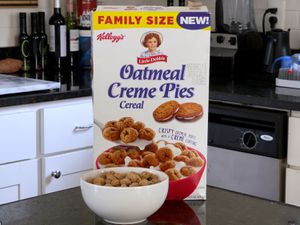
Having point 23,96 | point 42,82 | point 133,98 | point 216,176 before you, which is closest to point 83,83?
point 42,82

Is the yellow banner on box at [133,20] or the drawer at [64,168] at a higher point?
the yellow banner on box at [133,20]

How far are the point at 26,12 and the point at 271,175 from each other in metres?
1.51

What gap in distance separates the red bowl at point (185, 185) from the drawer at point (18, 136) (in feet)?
4.72

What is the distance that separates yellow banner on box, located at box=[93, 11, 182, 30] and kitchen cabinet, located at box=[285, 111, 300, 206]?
144cm

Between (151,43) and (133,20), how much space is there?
6cm

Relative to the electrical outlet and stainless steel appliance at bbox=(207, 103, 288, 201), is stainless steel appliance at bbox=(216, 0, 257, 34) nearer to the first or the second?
the electrical outlet

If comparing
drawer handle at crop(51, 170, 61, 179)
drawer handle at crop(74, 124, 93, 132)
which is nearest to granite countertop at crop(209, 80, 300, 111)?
drawer handle at crop(74, 124, 93, 132)

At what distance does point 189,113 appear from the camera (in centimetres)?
139

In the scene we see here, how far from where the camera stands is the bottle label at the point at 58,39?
11.2ft

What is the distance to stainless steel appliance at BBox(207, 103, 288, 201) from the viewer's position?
109 inches

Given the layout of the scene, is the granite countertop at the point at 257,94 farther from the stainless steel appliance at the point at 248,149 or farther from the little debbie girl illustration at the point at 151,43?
the little debbie girl illustration at the point at 151,43

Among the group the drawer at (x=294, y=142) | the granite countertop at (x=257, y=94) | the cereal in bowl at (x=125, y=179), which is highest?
the cereal in bowl at (x=125, y=179)

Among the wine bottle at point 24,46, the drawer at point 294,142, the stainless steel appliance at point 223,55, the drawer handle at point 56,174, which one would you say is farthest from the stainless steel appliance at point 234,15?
the drawer handle at point 56,174

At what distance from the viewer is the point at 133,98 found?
54.4 inches
